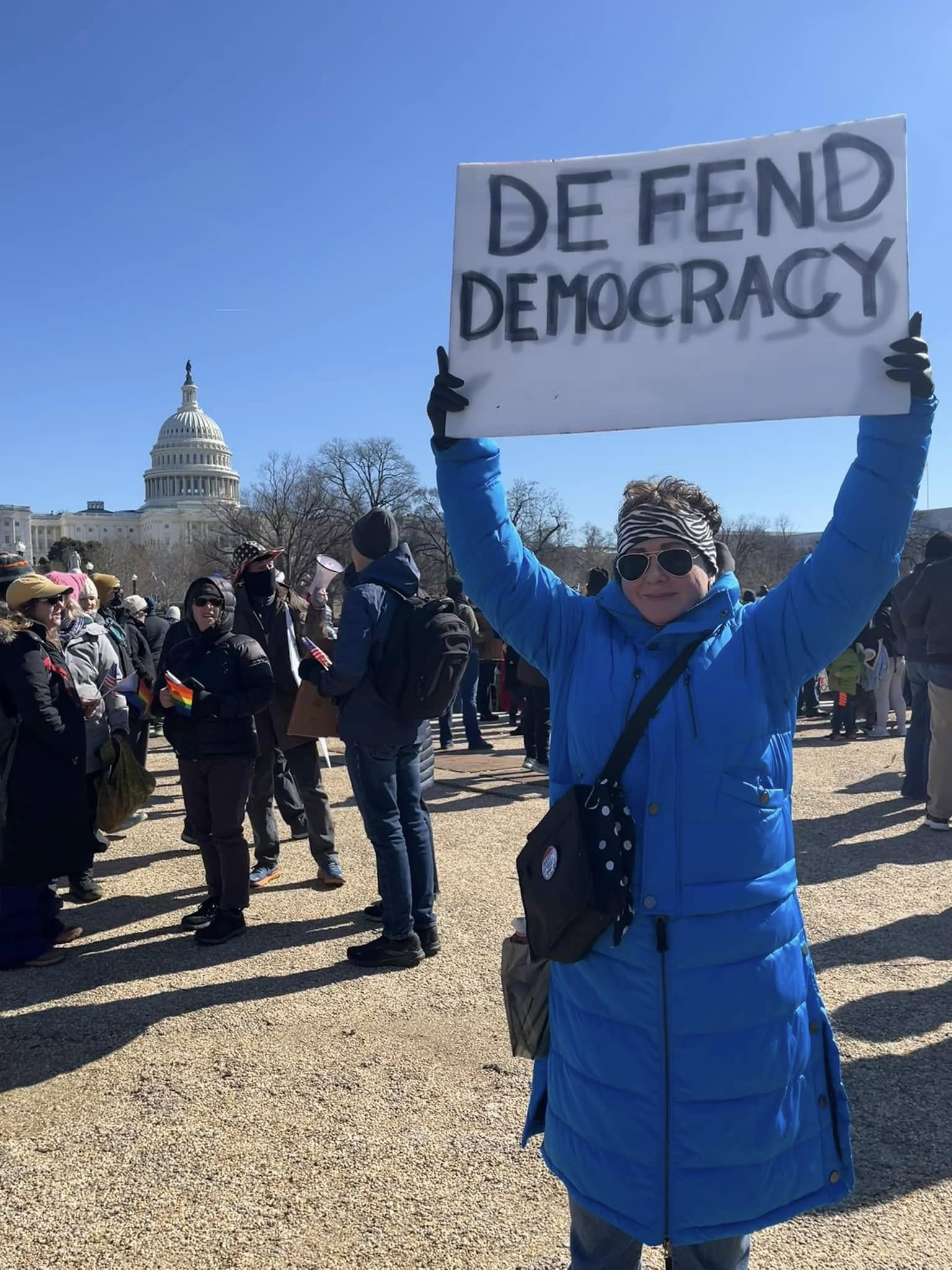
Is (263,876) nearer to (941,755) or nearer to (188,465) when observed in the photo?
(941,755)

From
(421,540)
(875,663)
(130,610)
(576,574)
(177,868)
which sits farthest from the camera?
(576,574)

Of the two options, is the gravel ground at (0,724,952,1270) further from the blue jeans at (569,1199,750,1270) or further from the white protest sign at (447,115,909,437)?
the white protest sign at (447,115,909,437)

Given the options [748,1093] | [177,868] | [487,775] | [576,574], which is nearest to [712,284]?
[748,1093]

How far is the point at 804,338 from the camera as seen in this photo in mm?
2098

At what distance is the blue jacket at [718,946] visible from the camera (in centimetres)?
187

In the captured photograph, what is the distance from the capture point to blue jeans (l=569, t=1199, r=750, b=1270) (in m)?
1.92

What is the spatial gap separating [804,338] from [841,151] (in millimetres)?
403

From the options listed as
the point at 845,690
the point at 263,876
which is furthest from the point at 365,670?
the point at 845,690

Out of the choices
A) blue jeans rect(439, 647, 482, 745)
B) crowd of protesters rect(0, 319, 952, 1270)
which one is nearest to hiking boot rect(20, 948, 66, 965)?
crowd of protesters rect(0, 319, 952, 1270)

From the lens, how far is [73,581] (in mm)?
6703

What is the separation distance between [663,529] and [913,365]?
22.2 inches

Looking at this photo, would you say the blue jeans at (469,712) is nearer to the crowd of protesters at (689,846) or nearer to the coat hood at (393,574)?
the coat hood at (393,574)

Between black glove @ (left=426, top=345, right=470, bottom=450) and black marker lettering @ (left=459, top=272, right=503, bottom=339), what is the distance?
12cm

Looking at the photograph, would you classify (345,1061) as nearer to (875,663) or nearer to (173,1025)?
(173,1025)
